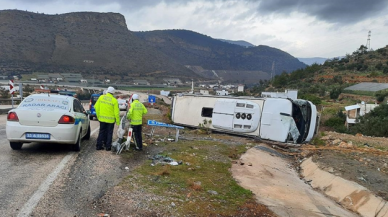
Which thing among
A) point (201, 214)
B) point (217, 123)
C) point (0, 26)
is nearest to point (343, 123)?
point (217, 123)

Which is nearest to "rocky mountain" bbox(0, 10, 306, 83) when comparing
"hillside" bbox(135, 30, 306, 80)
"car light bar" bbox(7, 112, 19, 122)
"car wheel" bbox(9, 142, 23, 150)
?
"hillside" bbox(135, 30, 306, 80)

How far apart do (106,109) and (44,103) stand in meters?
1.54

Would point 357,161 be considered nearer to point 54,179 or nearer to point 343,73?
point 54,179

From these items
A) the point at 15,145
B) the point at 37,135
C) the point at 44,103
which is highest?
the point at 44,103

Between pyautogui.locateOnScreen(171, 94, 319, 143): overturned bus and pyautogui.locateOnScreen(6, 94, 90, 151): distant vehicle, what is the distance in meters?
8.67

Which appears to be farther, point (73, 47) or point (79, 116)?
point (73, 47)

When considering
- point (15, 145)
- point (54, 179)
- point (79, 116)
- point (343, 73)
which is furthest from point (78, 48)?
point (54, 179)

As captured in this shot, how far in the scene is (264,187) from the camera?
277 inches

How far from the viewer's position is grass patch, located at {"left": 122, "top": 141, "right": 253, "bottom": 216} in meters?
5.03

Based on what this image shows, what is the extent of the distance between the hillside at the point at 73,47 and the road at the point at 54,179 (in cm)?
7995

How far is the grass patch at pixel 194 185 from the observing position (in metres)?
5.03

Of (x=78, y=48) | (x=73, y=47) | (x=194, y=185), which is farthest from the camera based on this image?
(x=78, y=48)

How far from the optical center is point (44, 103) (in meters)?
7.99

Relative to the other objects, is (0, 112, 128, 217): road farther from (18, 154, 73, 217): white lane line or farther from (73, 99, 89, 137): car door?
(73, 99, 89, 137): car door
